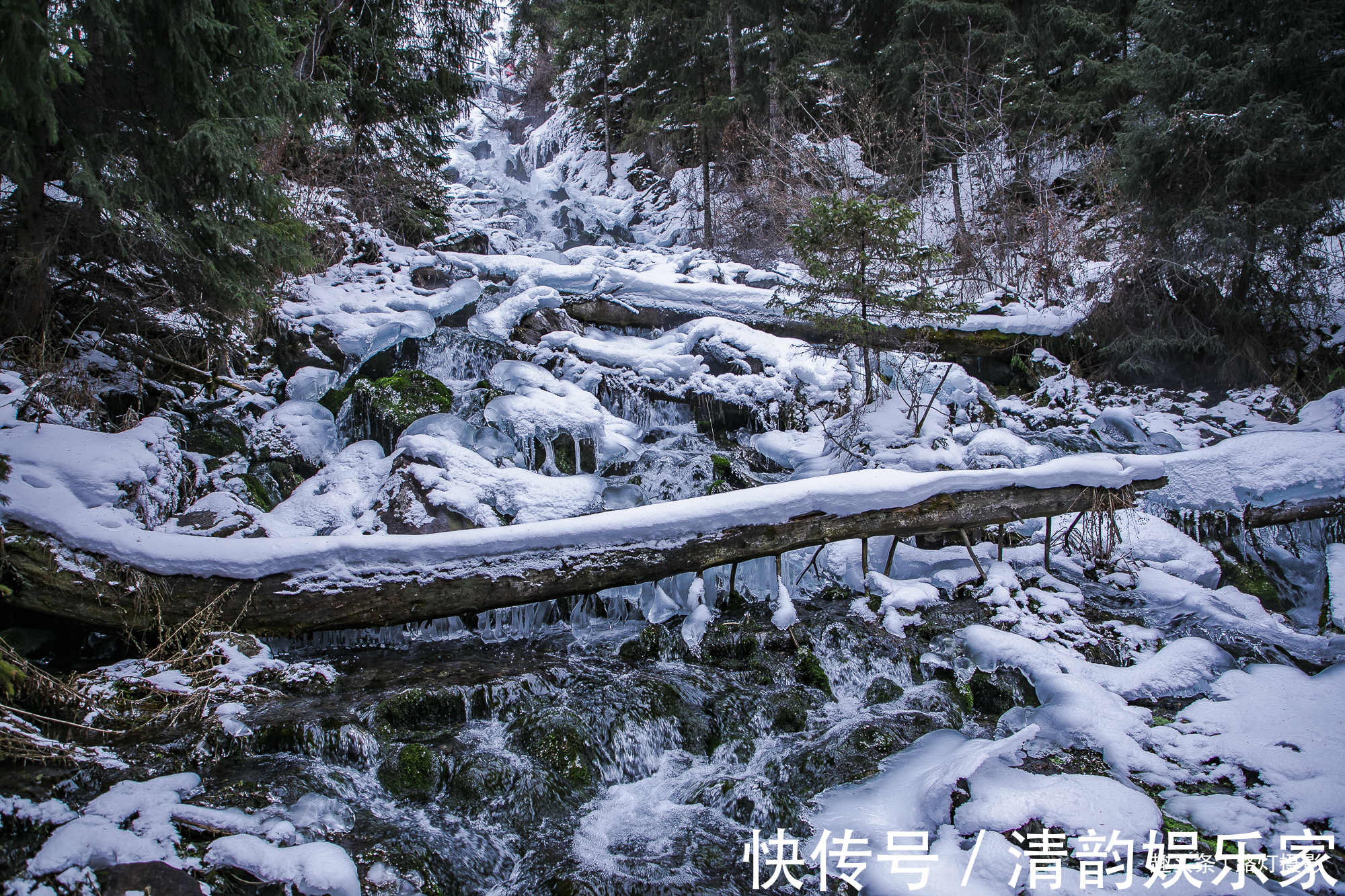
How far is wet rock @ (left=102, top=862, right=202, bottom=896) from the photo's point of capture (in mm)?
2412

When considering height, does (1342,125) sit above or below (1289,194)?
above

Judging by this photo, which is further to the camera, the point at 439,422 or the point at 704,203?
the point at 704,203

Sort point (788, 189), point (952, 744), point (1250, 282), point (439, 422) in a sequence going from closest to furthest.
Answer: point (952, 744) < point (439, 422) < point (1250, 282) < point (788, 189)

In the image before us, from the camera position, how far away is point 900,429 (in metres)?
8.05

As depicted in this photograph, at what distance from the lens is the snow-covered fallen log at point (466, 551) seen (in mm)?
3934

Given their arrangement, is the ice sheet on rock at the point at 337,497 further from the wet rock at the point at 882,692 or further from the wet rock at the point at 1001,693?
the wet rock at the point at 1001,693

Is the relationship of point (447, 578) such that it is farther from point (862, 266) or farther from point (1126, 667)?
point (862, 266)

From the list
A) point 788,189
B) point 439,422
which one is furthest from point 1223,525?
point 788,189

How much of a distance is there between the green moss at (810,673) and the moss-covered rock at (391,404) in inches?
201

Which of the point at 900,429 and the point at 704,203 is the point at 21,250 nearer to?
the point at 900,429

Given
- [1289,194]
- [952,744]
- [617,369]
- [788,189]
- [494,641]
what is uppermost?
[788,189]

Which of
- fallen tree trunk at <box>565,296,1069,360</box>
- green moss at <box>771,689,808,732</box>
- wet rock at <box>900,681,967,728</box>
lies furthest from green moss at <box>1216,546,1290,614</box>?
fallen tree trunk at <box>565,296,1069,360</box>

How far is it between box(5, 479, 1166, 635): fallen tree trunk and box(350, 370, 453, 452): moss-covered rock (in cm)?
338

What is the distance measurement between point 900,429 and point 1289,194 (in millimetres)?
5822
